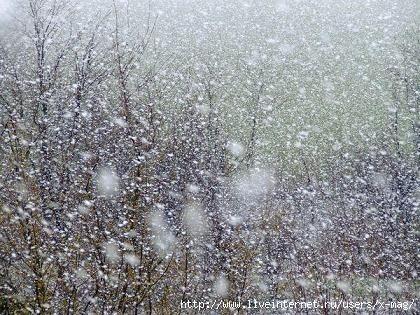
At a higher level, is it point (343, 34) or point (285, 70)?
point (343, 34)

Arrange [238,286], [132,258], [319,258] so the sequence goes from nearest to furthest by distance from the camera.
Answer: [132,258] < [238,286] < [319,258]

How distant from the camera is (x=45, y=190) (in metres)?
9.27

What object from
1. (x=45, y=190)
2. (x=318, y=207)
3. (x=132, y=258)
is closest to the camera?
(x=132, y=258)

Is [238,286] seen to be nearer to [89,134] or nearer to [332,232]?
[332,232]

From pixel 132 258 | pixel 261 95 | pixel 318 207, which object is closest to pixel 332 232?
pixel 318 207

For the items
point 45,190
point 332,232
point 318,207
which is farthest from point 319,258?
point 45,190

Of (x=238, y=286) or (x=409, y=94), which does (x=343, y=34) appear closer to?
(x=409, y=94)

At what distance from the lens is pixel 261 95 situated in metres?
24.6

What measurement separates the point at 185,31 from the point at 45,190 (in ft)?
68.3

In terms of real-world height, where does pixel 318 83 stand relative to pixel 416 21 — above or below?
below

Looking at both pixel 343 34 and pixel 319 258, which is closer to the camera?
pixel 319 258

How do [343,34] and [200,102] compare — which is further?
[343,34]

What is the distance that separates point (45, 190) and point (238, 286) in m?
4.91

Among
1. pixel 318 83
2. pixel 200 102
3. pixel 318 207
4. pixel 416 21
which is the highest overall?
pixel 416 21
